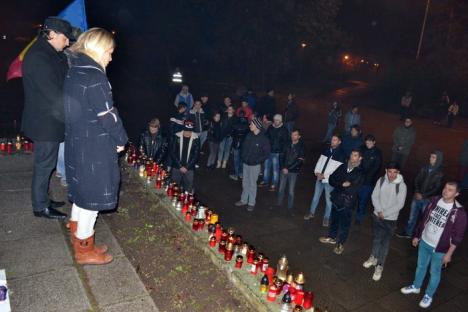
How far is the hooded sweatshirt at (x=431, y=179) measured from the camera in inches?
303

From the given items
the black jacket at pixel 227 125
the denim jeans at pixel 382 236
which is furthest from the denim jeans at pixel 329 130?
the denim jeans at pixel 382 236

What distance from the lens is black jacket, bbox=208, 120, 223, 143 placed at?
1133 cm

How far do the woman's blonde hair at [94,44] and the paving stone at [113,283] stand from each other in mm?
2356

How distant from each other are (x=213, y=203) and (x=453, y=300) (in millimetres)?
5063

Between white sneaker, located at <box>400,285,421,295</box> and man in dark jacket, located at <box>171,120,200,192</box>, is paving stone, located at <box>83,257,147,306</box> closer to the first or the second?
man in dark jacket, located at <box>171,120,200,192</box>

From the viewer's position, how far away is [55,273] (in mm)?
4238

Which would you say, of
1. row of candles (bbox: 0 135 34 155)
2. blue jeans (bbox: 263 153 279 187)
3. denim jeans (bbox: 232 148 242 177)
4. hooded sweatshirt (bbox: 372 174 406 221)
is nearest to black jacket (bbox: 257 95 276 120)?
denim jeans (bbox: 232 148 242 177)

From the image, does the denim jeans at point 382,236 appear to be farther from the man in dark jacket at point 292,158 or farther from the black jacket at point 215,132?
the black jacket at point 215,132

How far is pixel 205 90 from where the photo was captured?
1265 inches

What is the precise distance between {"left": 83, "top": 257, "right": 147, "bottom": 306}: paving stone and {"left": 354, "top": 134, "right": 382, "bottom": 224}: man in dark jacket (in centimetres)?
549

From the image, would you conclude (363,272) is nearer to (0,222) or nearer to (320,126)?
(0,222)

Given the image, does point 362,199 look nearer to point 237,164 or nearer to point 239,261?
point 237,164

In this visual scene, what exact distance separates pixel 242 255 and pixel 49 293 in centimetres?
252

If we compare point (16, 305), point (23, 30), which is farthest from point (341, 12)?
point (16, 305)
